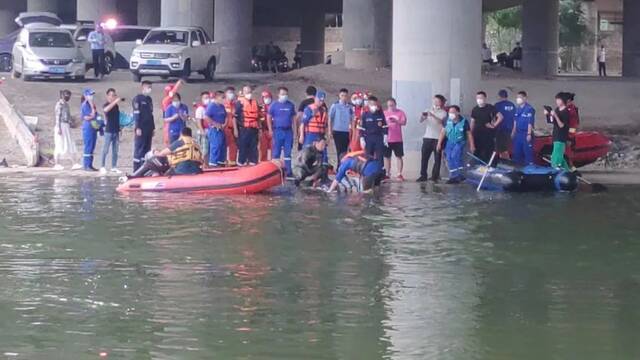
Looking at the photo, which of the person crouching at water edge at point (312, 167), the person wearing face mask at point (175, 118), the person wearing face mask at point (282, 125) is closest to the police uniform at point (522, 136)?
the person crouching at water edge at point (312, 167)

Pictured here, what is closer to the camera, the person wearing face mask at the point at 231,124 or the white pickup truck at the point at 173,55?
Answer: the person wearing face mask at the point at 231,124

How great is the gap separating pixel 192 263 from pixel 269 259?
0.95 metres

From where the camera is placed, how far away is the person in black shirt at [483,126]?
25.2 m

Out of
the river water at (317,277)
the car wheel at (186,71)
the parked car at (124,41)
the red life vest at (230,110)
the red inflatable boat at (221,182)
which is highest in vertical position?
the parked car at (124,41)

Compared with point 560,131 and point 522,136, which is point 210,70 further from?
point 560,131

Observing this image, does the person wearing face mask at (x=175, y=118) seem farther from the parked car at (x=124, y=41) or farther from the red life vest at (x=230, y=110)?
the parked car at (x=124, y=41)

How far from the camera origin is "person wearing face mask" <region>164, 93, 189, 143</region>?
976 inches

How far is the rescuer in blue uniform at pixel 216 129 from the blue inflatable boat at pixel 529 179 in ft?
16.2

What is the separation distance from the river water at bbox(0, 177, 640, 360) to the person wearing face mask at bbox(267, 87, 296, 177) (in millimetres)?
2992

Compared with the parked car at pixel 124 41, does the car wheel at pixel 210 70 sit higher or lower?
lower

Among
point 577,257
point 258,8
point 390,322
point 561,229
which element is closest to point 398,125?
point 561,229

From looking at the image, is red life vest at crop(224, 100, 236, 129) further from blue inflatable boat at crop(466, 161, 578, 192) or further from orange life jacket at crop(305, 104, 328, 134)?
blue inflatable boat at crop(466, 161, 578, 192)

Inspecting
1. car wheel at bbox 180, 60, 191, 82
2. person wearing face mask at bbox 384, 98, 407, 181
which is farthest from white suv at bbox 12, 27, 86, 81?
person wearing face mask at bbox 384, 98, 407, 181

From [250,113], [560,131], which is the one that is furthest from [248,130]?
[560,131]
